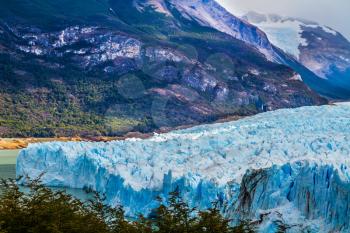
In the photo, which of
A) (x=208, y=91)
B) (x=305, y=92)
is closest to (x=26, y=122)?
(x=208, y=91)

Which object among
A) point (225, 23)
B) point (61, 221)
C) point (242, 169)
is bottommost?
point (242, 169)

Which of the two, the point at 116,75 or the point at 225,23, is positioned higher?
the point at 225,23

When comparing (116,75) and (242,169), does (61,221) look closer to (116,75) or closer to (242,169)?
(242,169)

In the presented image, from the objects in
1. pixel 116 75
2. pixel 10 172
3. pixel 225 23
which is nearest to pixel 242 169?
pixel 10 172

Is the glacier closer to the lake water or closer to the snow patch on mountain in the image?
the lake water

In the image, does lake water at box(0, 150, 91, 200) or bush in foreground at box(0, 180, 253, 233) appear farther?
lake water at box(0, 150, 91, 200)

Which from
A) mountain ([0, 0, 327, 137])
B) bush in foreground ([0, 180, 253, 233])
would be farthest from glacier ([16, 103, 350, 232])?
mountain ([0, 0, 327, 137])

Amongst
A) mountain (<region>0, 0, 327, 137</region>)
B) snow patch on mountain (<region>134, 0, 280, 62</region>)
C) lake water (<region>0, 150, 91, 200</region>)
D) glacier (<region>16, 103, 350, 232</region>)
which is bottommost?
lake water (<region>0, 150, 91, 200</region>)
